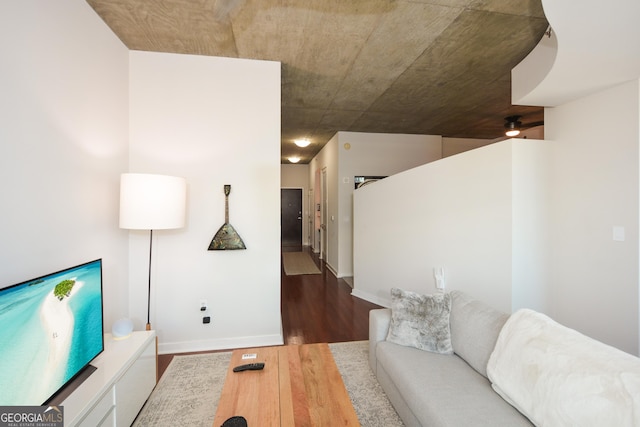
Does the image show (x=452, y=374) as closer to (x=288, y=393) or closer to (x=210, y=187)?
(x=288, y=393)

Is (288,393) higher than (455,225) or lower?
lower

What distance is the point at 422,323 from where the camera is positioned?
189 centimetres

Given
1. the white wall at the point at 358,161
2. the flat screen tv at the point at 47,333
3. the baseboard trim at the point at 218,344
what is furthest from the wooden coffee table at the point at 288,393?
the white wall at the point at 358,161

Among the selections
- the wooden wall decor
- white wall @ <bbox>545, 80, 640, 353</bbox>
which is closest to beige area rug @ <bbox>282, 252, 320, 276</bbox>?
the wooden wall decor

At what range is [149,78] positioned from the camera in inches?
98.6

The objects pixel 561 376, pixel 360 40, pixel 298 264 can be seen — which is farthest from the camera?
pixel 298 264

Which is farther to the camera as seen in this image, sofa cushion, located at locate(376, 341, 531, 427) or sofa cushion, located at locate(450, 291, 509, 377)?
sofa cushion, located at locate(450, 291, 509, 377)

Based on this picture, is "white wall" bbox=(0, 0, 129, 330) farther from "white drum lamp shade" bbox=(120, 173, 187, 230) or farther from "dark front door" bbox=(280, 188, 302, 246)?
"dark front door" bbox=(280, 188, 302, 246)

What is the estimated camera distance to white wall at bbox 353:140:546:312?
7.64 feet

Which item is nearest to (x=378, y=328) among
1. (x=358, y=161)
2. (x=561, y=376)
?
(x=561, y=376)

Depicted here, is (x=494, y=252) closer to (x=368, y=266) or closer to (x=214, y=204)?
(x=368, y=266)

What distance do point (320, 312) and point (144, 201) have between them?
2444 millimetres

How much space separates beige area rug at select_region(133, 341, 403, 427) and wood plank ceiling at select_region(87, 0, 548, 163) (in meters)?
2.54

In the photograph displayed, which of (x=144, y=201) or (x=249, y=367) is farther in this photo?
(x=144, y=201)
